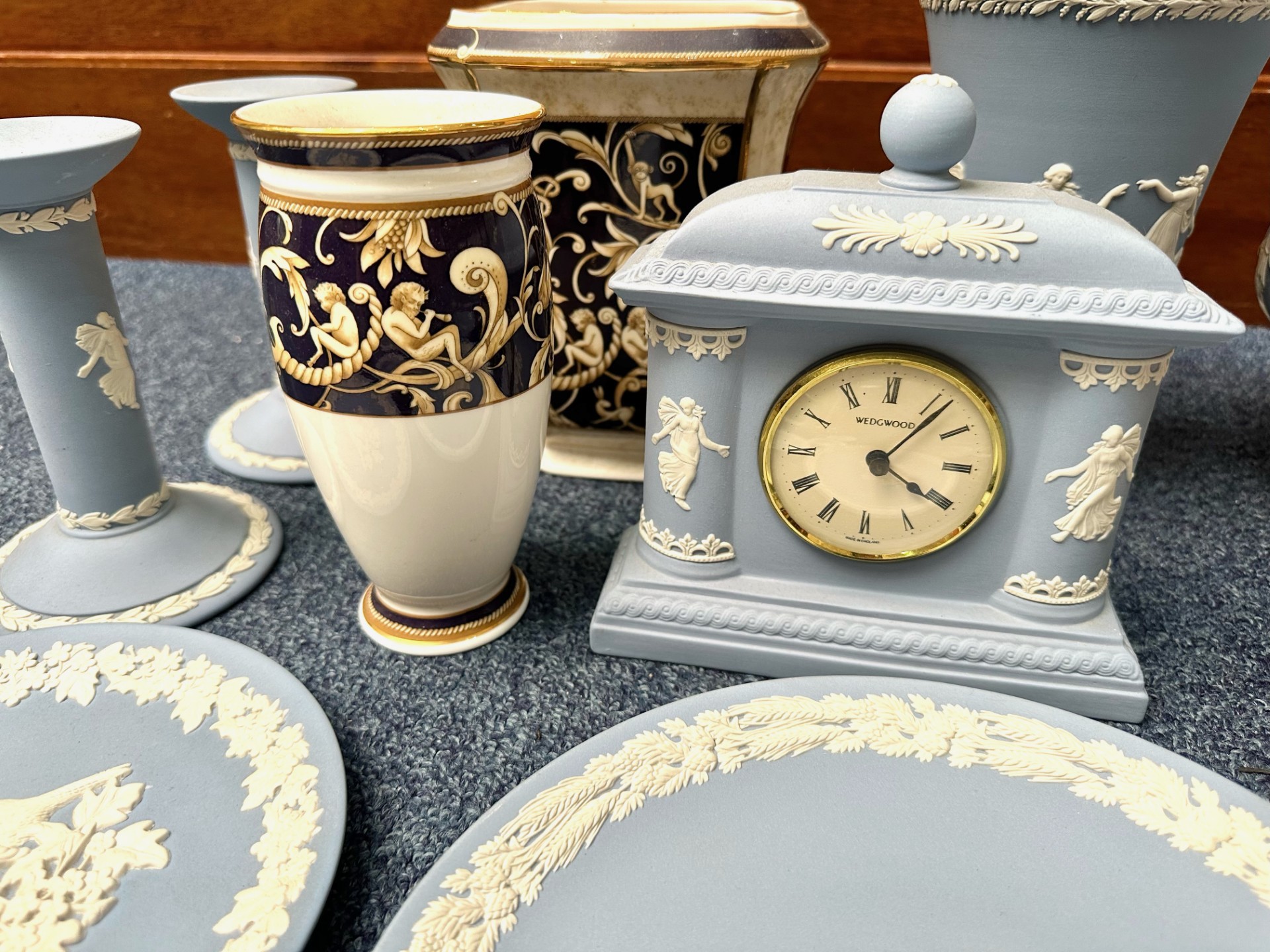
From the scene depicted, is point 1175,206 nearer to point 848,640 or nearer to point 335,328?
point 848,640

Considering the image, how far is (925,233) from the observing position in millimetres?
560

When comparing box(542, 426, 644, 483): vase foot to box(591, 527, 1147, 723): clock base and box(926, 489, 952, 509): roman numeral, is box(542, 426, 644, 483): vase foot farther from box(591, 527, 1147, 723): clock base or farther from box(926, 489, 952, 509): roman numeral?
box(926, 489, 952, 509): roman numeral

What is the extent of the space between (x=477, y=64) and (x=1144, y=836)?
28.1 inches

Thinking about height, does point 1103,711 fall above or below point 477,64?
below

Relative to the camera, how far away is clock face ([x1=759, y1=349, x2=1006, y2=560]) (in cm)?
61

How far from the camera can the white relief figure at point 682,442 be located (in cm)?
64

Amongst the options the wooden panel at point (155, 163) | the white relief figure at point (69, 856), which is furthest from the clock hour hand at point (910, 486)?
the wooden panel at point (155, 163)

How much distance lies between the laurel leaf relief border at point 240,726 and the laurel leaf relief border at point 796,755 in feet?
0.28

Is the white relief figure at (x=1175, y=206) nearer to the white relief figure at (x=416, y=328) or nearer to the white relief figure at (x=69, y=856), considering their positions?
the white relief figure at (x=416, y=328)

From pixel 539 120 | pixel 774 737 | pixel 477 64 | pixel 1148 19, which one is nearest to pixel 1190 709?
pixel 774 737

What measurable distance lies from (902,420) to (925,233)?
4.9 inches

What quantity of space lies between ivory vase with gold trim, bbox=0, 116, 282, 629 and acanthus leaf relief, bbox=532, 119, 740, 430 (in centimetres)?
32

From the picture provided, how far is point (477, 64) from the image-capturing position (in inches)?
29.2

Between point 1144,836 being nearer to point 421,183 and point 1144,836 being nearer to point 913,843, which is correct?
point 913,843
